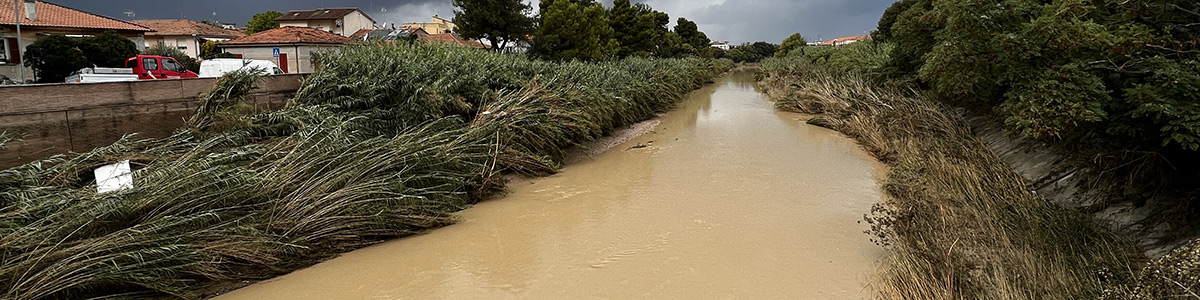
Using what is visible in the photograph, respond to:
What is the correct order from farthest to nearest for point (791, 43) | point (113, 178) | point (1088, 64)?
point (791, 43), point (113, 178), point (1088, 64)

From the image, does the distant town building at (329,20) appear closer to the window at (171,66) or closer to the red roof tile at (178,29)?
the red roof tile at (178,29)

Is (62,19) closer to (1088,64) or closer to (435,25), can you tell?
(1088,64)

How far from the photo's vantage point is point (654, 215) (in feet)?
26.2

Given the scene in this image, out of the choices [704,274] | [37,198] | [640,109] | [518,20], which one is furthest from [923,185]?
[518,20]

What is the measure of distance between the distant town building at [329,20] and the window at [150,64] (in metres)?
26.2

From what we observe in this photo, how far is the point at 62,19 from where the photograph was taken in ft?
81.5

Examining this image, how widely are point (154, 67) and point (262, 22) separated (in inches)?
1463

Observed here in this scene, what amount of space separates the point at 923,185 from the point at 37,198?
26.7 feet

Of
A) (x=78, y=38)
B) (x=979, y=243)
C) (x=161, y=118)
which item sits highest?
→ (x=78, y=38)

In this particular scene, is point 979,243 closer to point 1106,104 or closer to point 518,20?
point 1106,104

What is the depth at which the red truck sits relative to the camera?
1908cm

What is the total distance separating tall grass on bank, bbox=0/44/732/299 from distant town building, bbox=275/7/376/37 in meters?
38.6

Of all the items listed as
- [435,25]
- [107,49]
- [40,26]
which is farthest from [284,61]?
[435,25]

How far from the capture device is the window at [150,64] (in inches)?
758
